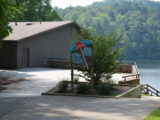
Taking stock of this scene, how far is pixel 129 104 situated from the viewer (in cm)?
1320

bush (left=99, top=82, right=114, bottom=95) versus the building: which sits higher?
the building

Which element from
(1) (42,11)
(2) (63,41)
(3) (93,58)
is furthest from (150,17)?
(3) (93,58)

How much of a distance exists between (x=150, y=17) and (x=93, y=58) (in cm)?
16928

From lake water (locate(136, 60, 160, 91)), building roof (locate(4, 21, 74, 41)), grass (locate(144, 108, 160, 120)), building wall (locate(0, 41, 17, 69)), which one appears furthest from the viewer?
lake water (locate(136, 60, 160, 91))

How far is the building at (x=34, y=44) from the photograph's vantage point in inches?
1332

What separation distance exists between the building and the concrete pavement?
19358mm

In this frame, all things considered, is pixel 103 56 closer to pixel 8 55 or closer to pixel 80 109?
pixel 80 109

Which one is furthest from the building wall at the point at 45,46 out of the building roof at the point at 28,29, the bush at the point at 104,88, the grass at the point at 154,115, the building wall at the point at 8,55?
the grass at the point at 154,115

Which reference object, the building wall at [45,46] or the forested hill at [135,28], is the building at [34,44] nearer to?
the building wall at [45,46]

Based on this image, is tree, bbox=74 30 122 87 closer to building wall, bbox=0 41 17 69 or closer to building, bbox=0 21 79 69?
building, bbox=0 21 79 69

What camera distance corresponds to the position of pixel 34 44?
35906 mm

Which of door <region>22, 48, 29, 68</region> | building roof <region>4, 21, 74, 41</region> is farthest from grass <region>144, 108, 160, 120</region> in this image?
door <region>22, 48, 29, 68</region>

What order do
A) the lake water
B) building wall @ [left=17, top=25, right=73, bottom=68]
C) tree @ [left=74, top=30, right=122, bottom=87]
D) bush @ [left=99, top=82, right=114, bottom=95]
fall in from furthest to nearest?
the lake water < building wall @ [left=17, top=25, right=73, bottom=68] < tree @ [left=74, top=30, right=122, bottom=87] < bush @ [left=99, top=82, right=114, bottom=95]

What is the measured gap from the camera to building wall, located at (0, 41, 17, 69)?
1328 inches
